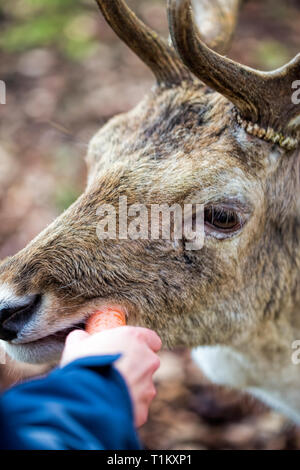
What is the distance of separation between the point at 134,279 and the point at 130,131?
1.15 metres

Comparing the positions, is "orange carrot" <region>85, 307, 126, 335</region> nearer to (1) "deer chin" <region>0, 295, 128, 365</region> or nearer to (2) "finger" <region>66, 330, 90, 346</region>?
(1) "deer chin" <region>0, 295, 128, 365</region>

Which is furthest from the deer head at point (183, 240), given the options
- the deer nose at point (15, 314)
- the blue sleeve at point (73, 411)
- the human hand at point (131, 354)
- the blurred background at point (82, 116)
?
the blurred background at point (82, 116)

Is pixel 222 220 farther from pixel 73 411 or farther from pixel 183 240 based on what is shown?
pixel 73 411

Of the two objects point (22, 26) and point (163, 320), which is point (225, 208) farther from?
point (22, 26)

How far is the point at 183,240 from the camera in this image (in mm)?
3590

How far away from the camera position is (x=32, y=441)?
209 cm

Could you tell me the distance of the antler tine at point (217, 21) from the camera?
15.8 ft

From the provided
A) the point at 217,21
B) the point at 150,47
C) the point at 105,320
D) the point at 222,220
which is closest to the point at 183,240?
the point at 222,220

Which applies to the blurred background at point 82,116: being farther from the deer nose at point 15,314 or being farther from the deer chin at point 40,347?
the deer nose at point 15,314

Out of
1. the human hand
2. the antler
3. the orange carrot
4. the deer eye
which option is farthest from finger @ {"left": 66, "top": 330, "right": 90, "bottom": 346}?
the antler

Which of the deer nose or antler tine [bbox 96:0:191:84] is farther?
antler tine [bbox 96:0:191:84]

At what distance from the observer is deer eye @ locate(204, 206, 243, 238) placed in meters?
3.56

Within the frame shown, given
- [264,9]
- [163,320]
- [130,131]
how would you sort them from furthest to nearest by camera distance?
[264,9] → [130,131] → [163,320]

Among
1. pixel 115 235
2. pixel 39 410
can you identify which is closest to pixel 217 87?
pixel 115 235
